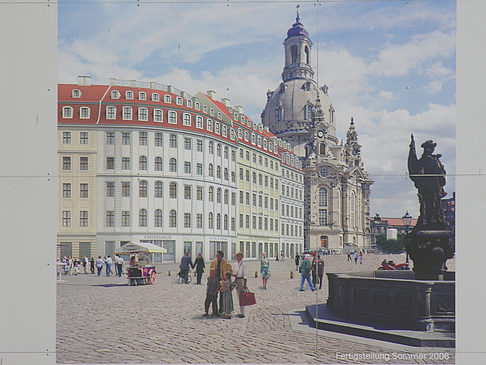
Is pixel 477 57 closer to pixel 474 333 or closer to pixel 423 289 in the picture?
pixel 423 289

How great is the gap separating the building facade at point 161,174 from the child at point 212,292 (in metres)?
0.30

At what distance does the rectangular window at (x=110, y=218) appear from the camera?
6.88m

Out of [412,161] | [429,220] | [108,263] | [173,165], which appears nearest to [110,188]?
[173,165]

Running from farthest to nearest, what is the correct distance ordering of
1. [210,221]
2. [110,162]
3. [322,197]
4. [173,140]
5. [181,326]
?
[322,197]
[210,221]
[173,140]
[110,162]
[181,326]

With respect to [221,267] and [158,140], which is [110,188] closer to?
[158,140]

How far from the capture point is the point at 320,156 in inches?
307

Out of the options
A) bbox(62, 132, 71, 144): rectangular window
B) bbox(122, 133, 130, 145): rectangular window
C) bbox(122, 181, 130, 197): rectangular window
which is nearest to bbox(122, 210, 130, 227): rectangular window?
bbox(122, 181, 130, 197): rectangular window

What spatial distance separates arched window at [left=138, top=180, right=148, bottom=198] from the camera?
6871 millimetres

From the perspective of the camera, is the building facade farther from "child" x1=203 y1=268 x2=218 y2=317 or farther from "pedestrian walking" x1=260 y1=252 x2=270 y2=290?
"child" x1=203 y1=268 x2=218 y2=317

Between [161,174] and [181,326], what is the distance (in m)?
2.16

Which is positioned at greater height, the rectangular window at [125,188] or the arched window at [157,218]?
the rectangular window at [125,188]

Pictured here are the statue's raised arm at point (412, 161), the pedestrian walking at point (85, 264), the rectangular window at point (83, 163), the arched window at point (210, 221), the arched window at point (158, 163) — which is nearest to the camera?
the pedestrian walking at point (85, 264)

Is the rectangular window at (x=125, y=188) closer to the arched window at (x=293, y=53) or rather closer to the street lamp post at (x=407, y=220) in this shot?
the arched window at (x=293, y=53)

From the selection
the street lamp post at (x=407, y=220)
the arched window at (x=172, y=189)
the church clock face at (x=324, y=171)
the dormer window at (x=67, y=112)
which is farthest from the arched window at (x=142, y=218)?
the street lamp post at (x=407, y=220)
